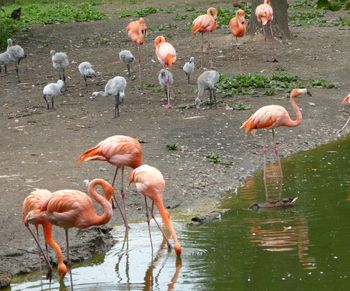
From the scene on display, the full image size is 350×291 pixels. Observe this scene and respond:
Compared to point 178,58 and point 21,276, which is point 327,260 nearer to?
point 21,276

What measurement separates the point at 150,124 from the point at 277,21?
5981 mm

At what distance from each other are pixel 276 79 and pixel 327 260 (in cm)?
790

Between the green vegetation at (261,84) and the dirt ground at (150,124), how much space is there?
28cm

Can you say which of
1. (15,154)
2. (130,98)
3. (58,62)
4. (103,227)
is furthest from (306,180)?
(58,62)

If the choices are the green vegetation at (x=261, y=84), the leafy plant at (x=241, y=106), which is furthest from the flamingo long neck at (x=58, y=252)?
the green vegetation at (x=261, y=84)

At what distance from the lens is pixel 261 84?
14.5 m

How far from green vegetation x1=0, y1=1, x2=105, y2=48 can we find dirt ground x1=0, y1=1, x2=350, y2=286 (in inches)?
130

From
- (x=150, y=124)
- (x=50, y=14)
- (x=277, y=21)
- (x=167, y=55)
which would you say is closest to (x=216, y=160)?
(x=150, y=124)

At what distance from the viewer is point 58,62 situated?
1516 cm

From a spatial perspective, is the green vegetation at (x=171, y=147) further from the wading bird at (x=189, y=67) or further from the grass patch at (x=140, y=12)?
the grass patch at (x=140, y=12)

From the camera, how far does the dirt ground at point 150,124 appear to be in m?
9.51

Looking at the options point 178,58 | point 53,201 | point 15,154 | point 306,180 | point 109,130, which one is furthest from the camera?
A: point 178,58

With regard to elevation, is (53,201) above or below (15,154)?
above

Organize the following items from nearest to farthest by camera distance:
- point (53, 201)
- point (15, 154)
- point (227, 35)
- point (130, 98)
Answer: point (53, 201) → point (15, 154) → point (130, 98) → point (227, 35)
